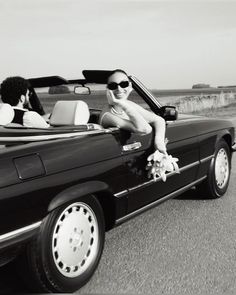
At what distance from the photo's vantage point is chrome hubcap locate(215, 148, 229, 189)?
5.88m

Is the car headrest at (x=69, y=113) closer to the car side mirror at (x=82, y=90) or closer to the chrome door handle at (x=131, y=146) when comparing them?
the chrome door handle at (x=131, y=146)

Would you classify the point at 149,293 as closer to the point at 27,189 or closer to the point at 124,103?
the point at 27,189

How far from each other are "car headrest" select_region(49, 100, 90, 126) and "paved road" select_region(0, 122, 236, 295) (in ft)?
3.73

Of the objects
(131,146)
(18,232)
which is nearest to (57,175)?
(18,232)

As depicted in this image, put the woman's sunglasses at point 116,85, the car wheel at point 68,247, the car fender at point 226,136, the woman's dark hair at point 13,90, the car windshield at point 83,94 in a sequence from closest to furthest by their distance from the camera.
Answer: the car wheel at point 68,247
the woman's dark hair at point 13,90
the woman's sunglasses at point 116,85
the car windshield at point 83,94
the car fender at point 226,136

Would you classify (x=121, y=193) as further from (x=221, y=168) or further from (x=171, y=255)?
(x=221, y=168)

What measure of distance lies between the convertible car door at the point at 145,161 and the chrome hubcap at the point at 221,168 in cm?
71

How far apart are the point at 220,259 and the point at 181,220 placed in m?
1.21

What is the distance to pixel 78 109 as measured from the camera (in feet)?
12.9

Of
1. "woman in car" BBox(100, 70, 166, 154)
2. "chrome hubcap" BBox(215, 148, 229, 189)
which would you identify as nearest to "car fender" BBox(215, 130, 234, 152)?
"chrome hubcap" BBox(215, 148, 229, 189)

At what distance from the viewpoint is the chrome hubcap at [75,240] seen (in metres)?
3.30

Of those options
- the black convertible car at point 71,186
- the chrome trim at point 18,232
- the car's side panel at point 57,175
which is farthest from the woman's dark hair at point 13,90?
the chrome trim at point 18,232

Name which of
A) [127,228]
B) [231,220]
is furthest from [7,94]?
[231,220]

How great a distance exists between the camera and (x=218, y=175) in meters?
5.91
